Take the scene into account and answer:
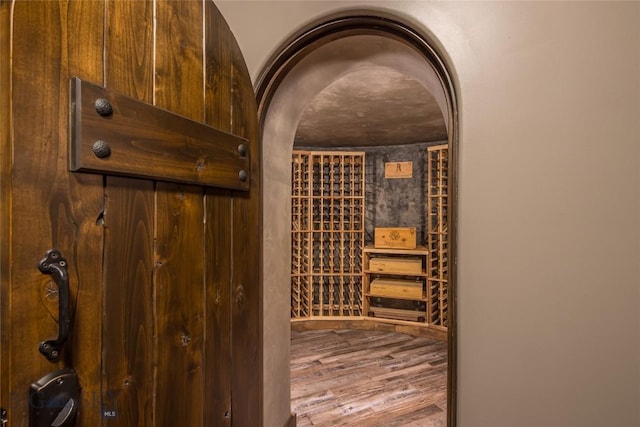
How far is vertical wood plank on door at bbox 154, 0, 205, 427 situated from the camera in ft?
2.45

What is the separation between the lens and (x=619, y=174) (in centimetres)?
90

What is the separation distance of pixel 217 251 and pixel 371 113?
266 cm

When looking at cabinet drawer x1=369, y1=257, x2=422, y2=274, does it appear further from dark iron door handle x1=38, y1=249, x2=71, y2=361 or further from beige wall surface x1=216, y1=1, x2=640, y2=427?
dark iron door handle x1=38, y1=249, x2=71, y2=361

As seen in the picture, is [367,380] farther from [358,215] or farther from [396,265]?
[358,215]

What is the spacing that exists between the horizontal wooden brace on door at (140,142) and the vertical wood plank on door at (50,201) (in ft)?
0.08

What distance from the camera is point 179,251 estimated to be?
79 centimetres

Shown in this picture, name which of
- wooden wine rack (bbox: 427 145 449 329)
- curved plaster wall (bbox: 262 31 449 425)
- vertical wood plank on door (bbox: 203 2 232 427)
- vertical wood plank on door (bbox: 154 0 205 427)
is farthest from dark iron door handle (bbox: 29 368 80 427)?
wooden wine rack (bbox: 427 145 449 329)

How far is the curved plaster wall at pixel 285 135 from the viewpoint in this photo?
1313 millimetres

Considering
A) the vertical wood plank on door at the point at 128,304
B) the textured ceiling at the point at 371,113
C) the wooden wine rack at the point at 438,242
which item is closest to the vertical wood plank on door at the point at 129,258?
the vertical wood plank on door at the point at 128,304

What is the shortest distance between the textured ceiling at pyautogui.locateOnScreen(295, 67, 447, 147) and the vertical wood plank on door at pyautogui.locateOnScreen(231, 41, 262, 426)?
4.97ft

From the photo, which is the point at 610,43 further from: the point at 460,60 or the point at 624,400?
the point at 624,400

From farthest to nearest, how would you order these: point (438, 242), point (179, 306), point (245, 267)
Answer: point (438, 242)
point (245, 267)
point (179, 306)

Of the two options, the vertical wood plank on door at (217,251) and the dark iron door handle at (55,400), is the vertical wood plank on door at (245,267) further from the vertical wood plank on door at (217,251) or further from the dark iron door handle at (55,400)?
the dark iron door handle at (55,400)

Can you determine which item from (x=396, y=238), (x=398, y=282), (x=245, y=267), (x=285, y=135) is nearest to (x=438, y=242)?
(x=396, y=238)
